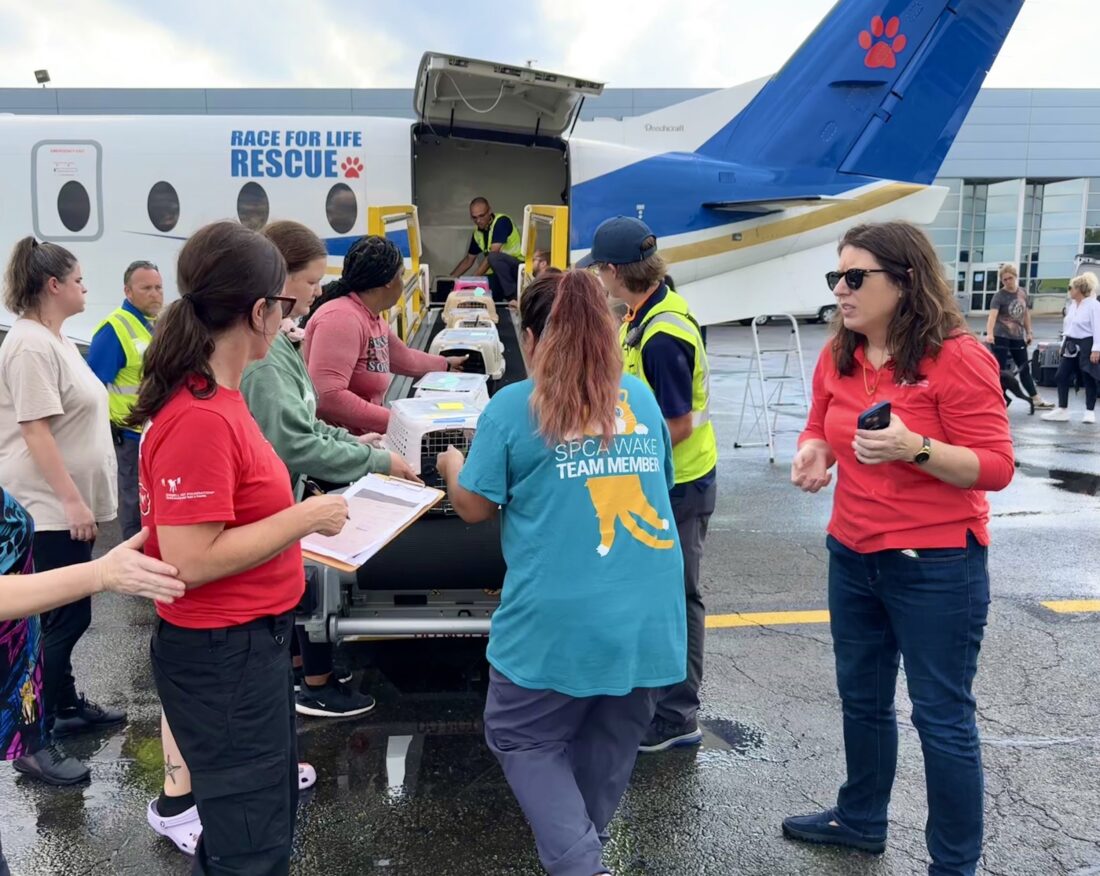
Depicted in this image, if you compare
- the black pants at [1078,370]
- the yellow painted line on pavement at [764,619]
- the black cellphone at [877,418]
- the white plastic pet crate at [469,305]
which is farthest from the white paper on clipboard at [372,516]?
the black pants at [1078,370]

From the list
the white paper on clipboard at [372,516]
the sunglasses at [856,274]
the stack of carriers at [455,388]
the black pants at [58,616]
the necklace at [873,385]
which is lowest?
the black pants at [58,616]

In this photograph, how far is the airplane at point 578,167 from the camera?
1077 centimetres

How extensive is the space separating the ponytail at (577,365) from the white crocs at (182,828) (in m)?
1.91

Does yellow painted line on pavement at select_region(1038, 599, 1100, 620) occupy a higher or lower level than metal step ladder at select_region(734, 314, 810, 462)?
lower

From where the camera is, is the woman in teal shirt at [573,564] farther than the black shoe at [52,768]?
→ No

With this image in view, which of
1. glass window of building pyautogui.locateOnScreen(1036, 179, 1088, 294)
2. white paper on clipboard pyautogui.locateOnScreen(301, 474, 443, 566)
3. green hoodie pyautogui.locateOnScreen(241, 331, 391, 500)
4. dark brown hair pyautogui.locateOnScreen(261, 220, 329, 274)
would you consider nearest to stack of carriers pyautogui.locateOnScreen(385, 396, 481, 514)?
green hoodie pyautogui.locateOnScreen(241, 331, 391, 500)

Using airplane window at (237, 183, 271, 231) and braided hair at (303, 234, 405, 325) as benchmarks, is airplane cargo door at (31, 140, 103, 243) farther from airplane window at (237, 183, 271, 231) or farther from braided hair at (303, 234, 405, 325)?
braided hair at (303, 234, 405, 325)

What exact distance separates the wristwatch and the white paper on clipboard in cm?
136

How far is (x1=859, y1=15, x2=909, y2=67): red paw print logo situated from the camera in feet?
36.4

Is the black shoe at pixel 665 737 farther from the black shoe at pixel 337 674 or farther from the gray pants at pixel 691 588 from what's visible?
the black shoe at pixel 337 674

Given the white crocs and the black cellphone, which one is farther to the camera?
the white crocs

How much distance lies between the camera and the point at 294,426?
2828 millimetres

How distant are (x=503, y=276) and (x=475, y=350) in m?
4.69

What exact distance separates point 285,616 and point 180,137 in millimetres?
10391
